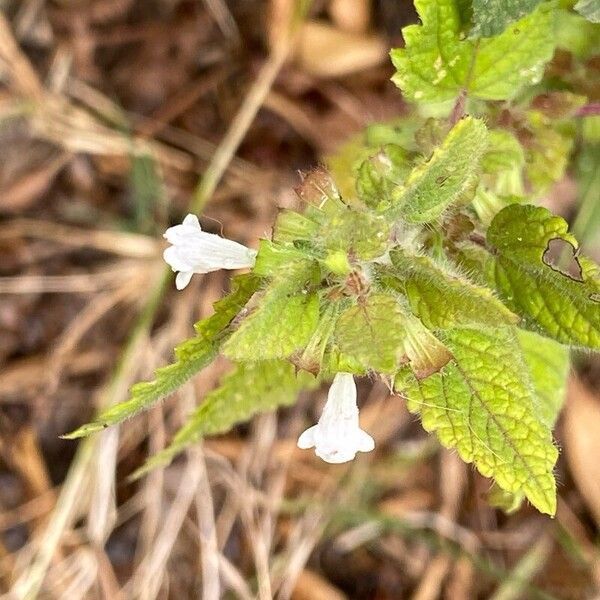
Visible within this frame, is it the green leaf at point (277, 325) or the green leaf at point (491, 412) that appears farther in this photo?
the green leaf at point (491, 412)

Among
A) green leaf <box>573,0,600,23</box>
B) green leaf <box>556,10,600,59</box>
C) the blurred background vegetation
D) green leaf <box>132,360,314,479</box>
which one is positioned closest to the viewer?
green leaf <box>573,0,600,23</box>

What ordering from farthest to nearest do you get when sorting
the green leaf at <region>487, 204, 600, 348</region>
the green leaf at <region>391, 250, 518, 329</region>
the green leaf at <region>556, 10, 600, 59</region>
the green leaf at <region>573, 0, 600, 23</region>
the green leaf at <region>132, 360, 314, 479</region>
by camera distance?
the green leaf at <region>556, 10, 600, 59</region> < the green leaf at <region>132, 360, 314, 479</region> < the green leaf at <region>573, 0, 600, 23</region> < the green leaf at <region>487, 204, 600, 348</region> < the green leaf at <region>391, 250, 518, 329</region>

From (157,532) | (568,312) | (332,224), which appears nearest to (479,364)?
(568,312)

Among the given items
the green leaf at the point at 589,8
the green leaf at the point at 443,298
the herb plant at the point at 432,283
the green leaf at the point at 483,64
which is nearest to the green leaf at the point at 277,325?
the herb plant at the point at 432,283

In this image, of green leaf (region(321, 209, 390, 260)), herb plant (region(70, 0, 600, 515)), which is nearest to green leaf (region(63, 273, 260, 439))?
herb plant (region(70, 0, 600, 515))

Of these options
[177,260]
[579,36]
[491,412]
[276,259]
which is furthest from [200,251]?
[579,36]

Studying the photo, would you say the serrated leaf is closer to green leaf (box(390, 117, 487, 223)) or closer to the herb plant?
the herb plant

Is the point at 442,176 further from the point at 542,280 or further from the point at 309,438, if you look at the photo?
the point at 309,438

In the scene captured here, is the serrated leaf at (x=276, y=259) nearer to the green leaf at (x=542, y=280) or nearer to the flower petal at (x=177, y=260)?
the flower petal at (x=177, y=260)
